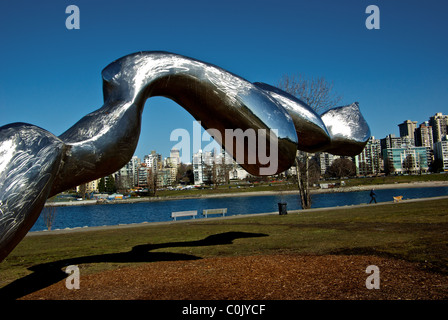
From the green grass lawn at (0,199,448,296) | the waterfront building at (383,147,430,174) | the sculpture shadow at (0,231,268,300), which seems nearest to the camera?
the sculpture shadow at (0,231,268,300)

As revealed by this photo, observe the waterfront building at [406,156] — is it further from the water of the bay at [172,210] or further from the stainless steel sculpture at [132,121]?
the stainless steel sculpture at [132,121]

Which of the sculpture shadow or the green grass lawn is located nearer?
the sculpture shadow

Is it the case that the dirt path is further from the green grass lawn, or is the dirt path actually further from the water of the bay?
the water of the bay

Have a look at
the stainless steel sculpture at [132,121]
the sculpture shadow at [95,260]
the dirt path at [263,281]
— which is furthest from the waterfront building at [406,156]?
the stainless steel sculpture at [132,121]

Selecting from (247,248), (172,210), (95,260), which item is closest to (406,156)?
(172,210)

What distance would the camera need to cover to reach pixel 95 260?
9.16m

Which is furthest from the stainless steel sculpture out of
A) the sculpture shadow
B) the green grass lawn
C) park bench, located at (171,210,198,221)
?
park bench, located at (171,210,198,221)

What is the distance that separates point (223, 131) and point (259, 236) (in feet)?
27.6

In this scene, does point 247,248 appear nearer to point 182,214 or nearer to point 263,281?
point 263,281

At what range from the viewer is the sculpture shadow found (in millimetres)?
6684

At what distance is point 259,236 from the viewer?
1166 cm

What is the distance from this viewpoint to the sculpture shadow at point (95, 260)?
21.9 feet
